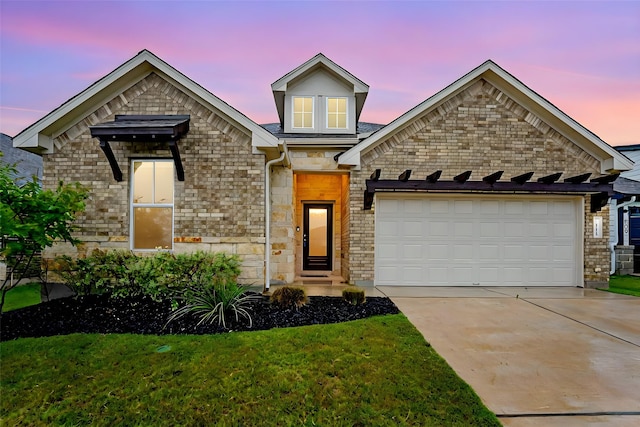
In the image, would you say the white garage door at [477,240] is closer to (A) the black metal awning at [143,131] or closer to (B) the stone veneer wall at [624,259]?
(B) the stone veneer wall at [624,259]

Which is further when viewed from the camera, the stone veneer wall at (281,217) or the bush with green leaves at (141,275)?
the stone veneer wall at (281,217)

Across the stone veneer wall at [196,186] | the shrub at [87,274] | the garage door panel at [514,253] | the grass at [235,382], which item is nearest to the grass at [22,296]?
the shrub at [87,274]

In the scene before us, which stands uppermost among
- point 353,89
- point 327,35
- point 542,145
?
point 327,35

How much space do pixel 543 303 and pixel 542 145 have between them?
4.52 metres

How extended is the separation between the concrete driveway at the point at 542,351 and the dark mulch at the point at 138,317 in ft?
4.32

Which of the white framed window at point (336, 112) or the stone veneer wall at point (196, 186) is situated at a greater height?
the white framed window at point (336, 112)

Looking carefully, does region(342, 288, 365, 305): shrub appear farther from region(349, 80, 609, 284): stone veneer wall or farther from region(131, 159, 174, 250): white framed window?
region(131, 159, 174, 250): white framed window

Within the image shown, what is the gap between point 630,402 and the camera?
2648 mm

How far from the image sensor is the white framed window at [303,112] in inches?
372

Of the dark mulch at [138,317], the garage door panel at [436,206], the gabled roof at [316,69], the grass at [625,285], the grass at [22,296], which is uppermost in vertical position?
the gabled roof at [316,69]

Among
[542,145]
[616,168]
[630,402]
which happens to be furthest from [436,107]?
[630,402]

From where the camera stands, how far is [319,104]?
9.48 metres

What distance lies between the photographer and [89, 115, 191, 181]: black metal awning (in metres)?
6.30

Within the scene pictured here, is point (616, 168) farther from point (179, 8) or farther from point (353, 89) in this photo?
point (179, 8)
